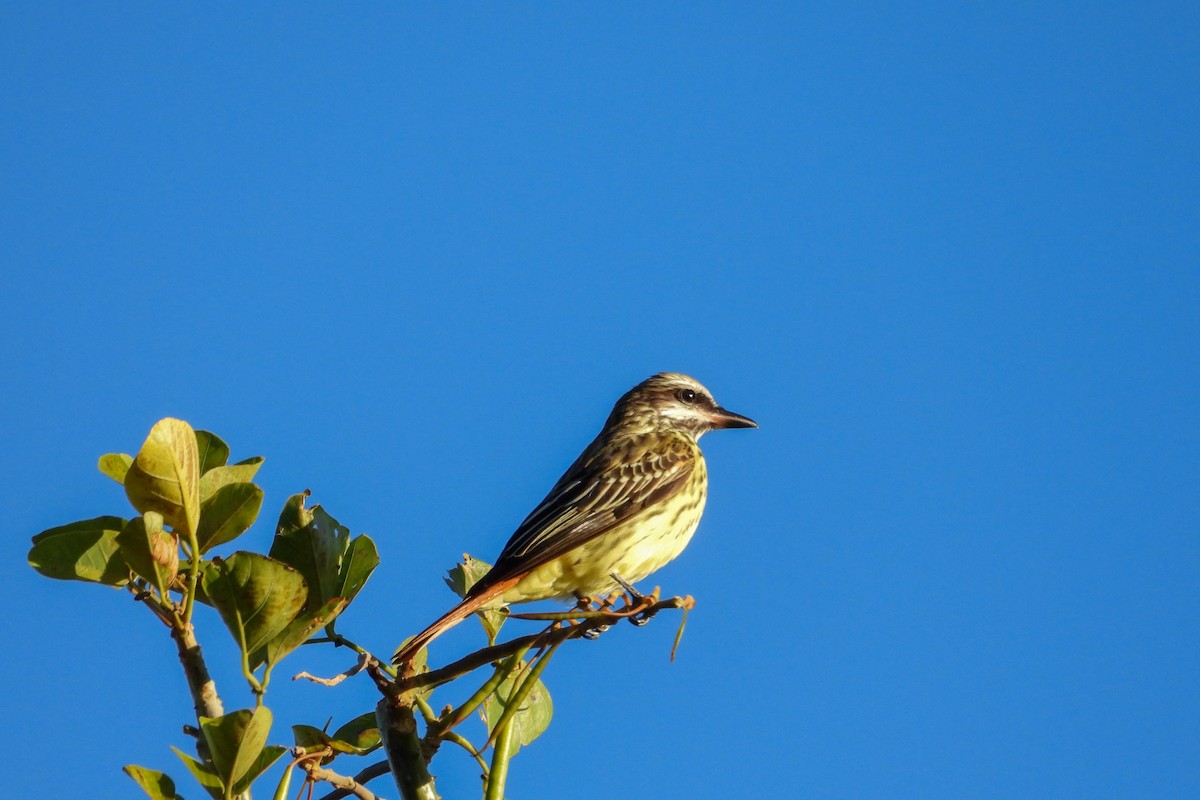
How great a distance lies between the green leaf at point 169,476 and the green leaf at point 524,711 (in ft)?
2.69

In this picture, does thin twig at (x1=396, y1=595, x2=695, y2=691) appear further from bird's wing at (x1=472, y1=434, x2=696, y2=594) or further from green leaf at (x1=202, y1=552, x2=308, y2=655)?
bird's wing at (x1=472, y1=434, x2=696, y2=594)

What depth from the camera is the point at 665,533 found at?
6551 mm

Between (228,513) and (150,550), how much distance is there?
10.1 inches

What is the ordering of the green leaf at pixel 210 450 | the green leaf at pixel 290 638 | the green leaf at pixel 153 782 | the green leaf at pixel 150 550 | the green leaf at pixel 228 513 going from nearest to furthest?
the green leaf at pixel 153 782, the green leaf at pixel 150 550, the green leaf at pixel 290 638, the green leaf at pixel 228 513, the green leaf at pixel 210 450

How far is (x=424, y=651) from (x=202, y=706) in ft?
2.69

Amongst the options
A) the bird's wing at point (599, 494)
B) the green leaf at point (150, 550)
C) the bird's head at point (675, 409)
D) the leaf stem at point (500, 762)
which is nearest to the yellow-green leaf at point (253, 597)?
the green leaf at point (150, 550)

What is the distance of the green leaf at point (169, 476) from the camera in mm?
2496

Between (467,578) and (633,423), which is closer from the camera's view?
(467,578)

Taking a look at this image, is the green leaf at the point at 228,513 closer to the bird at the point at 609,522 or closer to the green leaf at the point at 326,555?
the green leaf at the point at 326,555

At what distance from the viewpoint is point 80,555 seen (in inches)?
102

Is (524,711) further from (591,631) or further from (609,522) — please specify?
(609,522)

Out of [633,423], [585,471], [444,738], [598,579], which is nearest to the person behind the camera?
[444,738]

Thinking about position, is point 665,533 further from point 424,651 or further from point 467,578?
point 424,651

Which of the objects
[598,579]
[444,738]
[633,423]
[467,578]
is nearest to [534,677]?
[444,738]
